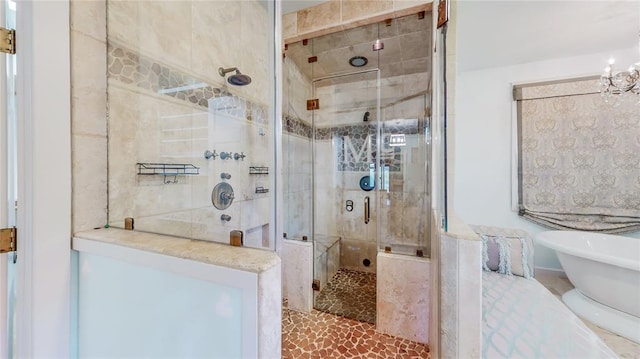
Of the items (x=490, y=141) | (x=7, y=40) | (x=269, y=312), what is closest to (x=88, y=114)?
(x=7, y=40)

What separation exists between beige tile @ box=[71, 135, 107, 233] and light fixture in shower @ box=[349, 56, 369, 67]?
2.35 metres

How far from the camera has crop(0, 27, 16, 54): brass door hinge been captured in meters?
1.01

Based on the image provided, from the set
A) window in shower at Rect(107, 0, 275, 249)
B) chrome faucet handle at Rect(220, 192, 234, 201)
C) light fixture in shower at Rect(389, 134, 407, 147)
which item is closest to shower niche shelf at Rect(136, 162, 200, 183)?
window in shower at Rect(107, 0, 275, 249)

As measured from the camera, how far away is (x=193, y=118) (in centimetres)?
163

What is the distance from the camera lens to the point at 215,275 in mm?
774

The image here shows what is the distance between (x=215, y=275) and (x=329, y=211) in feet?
8.12

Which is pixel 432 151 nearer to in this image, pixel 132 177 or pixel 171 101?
pixel 171 101

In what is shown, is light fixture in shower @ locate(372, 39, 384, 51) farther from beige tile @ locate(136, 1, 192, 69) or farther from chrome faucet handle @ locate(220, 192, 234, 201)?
chrome faucet handle @ locate(220, 192, 234, 201)

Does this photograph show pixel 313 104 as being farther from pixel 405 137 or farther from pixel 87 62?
pixel 87 62

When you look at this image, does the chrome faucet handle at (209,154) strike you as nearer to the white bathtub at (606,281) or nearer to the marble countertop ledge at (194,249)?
the marble countertop ledge at (194,249)

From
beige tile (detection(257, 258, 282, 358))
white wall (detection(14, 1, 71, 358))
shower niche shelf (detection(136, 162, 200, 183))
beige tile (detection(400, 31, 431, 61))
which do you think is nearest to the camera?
beige tile (detection(257, 258, 282, 358))

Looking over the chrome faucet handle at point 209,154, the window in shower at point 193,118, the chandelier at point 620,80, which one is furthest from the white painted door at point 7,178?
the chandelier at point 620,80

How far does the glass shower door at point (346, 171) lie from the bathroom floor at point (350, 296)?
0.08 meters

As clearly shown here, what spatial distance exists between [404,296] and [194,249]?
1633 millimetres
